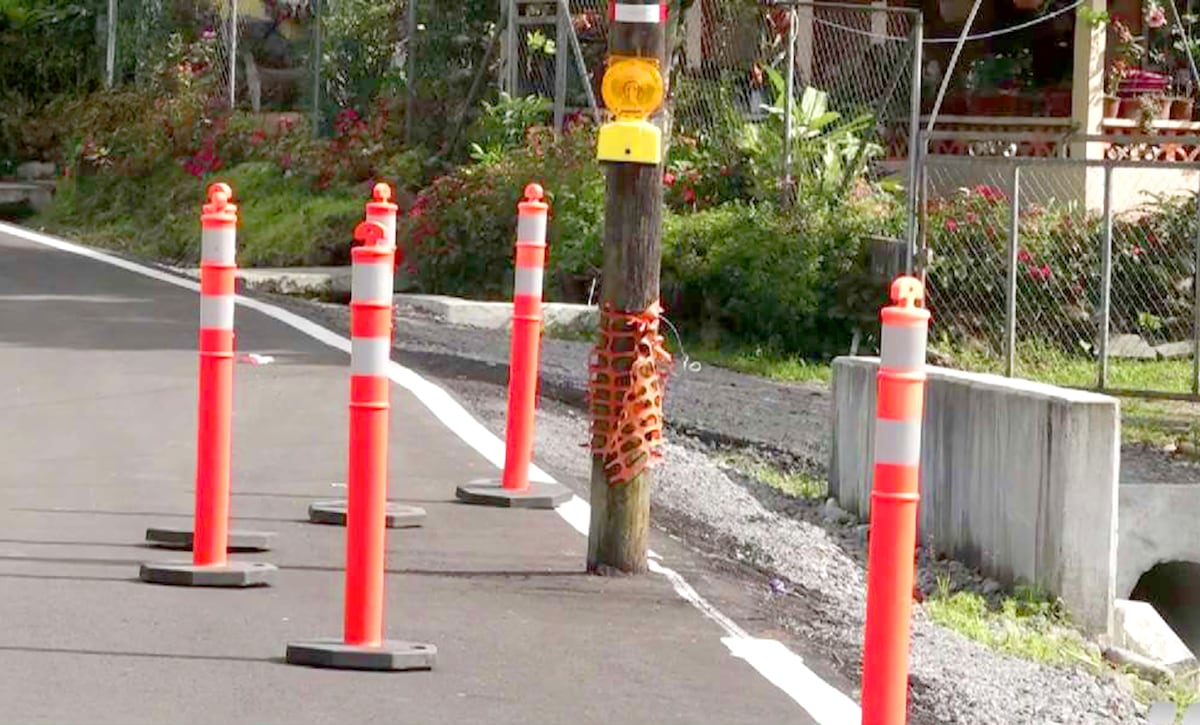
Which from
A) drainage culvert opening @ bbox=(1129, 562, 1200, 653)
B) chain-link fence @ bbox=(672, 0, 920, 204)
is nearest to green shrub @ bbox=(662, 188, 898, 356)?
chain-link fence @ bbox=(672, 0, 920, 204)

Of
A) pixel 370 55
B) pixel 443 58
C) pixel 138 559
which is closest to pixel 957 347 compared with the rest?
pixel 443 58

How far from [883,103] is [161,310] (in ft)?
21.9

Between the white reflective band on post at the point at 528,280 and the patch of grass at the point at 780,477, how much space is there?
3.28 meters

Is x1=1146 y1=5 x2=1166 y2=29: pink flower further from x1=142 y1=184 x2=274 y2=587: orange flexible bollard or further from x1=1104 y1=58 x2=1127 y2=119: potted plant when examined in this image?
x1=142 y1=184 x2=274 y2=587: orange flexible bollard

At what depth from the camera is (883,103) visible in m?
21.2

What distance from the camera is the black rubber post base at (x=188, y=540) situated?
29.8 feet

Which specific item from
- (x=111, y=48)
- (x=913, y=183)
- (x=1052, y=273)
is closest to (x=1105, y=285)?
(x=1052, y=273)

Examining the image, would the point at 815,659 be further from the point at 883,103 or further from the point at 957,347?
the point at 883,103

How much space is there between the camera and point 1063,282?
20000 mm

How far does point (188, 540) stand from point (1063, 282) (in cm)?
1214

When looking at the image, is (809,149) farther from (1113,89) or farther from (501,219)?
(1113,89)

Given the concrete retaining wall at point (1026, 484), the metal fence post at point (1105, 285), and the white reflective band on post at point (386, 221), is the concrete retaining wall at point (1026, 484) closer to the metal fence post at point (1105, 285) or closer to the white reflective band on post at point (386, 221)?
the white reflective band on post at point (386, 221)

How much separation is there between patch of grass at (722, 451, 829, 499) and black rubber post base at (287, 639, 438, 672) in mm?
6474

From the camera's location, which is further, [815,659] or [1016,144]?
[1016,144]
